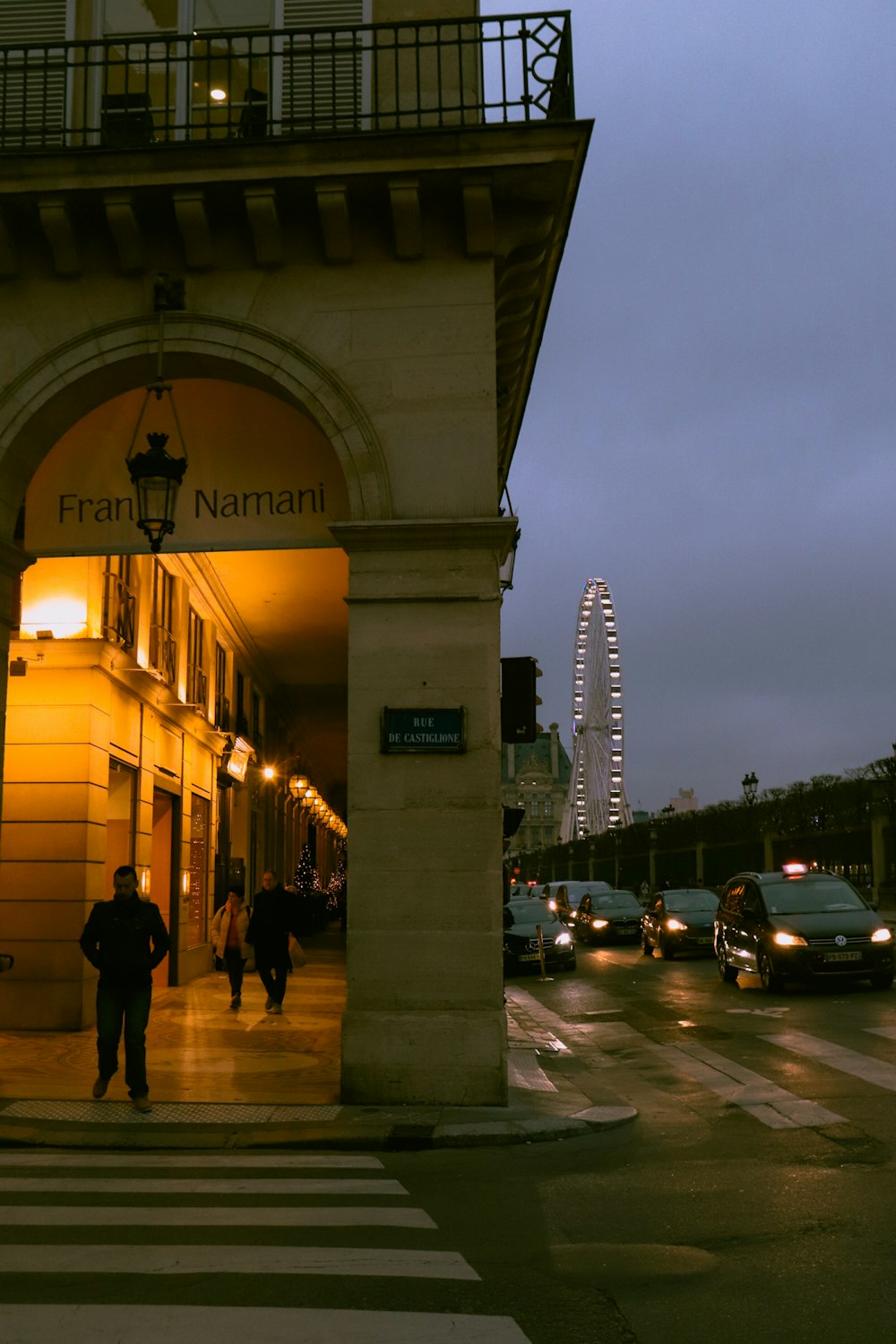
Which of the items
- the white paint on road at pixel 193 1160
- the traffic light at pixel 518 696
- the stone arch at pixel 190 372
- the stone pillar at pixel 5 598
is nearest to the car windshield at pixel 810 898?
the traffic light at pixel 518 696

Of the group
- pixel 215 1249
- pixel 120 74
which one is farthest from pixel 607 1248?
pixel 120 74

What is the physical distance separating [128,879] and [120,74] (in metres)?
7.47

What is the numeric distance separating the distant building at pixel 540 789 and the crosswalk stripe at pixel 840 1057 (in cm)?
14429

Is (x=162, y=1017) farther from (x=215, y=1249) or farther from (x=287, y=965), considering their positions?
(x=215, y=1249)

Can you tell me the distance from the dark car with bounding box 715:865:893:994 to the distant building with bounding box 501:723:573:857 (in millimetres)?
137343

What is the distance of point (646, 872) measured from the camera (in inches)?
2677

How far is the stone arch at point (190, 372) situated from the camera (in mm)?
11445

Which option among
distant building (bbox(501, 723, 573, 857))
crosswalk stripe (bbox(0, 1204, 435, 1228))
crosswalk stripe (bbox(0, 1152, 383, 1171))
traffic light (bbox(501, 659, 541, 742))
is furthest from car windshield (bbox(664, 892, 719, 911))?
distant building (bbox(501, 723, 573, 857))

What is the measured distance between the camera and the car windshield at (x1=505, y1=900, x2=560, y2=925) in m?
27.8

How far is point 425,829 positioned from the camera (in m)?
10.8

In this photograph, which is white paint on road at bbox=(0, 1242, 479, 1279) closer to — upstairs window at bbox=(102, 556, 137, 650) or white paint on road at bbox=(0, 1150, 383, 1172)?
white paint on road at bbox=(0, 1150, 383, 1172)

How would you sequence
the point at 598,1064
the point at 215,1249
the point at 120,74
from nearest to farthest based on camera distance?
the point at 215,1249
the point at 120,74
the point at 598,1064

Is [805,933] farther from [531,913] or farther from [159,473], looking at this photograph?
[159,473]

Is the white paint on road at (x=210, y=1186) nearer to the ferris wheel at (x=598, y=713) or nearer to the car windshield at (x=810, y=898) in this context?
the car windshield at (x=810, y=898)
